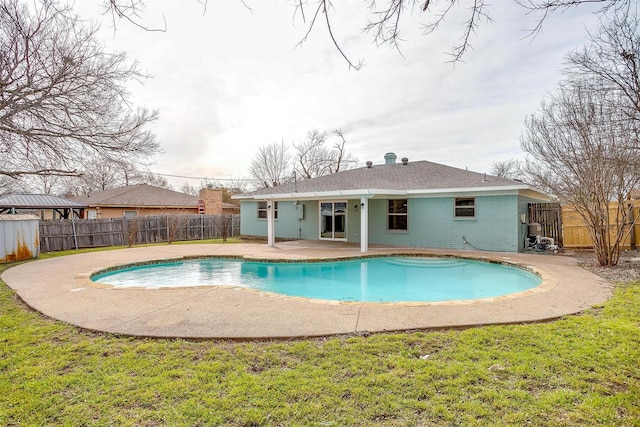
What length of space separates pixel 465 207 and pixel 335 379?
11746mm

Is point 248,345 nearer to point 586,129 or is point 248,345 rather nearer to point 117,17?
point 117,17

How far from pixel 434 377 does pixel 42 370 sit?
3.65m

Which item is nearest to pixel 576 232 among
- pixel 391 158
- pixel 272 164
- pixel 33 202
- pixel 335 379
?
pixel 391 158

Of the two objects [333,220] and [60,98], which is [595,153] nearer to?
[333,220]

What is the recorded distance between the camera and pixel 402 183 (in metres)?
14.9

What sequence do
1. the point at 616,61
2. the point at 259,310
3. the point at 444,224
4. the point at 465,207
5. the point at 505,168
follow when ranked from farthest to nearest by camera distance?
the point at 505,168 < the point at 444,224 < the point at 465,207 < the point at 616,61 < the point at 259,310

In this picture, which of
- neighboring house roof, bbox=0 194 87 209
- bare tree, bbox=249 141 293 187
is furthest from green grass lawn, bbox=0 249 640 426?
bare tree, bbox=249 141 293 187

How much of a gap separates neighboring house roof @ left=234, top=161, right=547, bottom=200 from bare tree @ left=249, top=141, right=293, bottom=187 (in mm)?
17416

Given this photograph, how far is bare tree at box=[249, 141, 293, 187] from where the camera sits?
1410 inches

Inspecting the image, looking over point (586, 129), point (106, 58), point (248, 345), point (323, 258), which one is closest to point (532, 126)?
point (586, 129)

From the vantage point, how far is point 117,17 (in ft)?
8.59

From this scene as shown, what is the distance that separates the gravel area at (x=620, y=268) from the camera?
7648 millimetres

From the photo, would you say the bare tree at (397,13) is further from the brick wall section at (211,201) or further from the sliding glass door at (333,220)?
the brick wall section at (211,201)

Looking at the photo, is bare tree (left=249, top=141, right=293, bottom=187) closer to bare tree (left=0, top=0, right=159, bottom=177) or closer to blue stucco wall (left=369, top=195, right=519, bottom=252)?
blue stucco wall (left=369, top=195, right=519, bottom=252)
